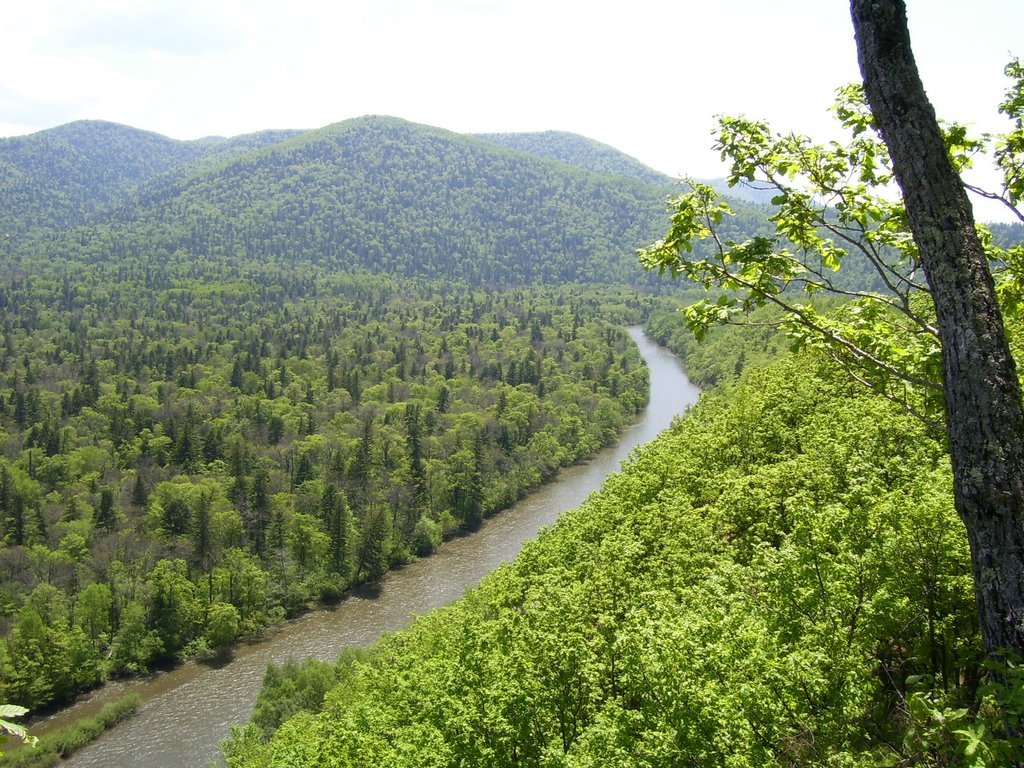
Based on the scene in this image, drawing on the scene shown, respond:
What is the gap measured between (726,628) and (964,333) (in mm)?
9913

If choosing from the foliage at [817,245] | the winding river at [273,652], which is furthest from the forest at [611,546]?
the winding river at [273,652]

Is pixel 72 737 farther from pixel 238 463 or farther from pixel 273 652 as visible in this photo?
pixel 238 463

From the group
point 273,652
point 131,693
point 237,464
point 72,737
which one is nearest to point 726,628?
point 72,737

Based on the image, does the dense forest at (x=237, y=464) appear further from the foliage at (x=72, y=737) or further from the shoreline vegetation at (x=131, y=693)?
the foliage at (x=72, y=737)

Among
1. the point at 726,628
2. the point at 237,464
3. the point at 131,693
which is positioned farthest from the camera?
the point at 237,464

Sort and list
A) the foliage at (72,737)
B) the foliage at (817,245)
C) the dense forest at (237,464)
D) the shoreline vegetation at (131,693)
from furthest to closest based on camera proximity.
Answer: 1. the dense forest at (237,464)
2. the shoreline vegetation at (131,693)
3. the foliage at (72,737)
4. the foliage at (817,245)

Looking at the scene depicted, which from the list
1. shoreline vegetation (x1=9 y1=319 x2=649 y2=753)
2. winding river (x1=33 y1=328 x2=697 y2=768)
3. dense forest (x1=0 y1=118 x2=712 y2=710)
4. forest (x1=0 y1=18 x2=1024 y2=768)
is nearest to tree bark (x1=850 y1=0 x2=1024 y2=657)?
forest (x1=0 y1=18 x2=1024 y2=768)

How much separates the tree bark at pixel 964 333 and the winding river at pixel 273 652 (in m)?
31.0

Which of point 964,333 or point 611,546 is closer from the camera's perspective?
point 964,333

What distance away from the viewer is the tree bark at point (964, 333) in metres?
4.64

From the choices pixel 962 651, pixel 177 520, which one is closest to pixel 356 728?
pixel 962 651

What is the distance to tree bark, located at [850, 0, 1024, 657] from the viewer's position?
4.64m

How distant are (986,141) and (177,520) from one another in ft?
231

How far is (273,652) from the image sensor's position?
52125mm
